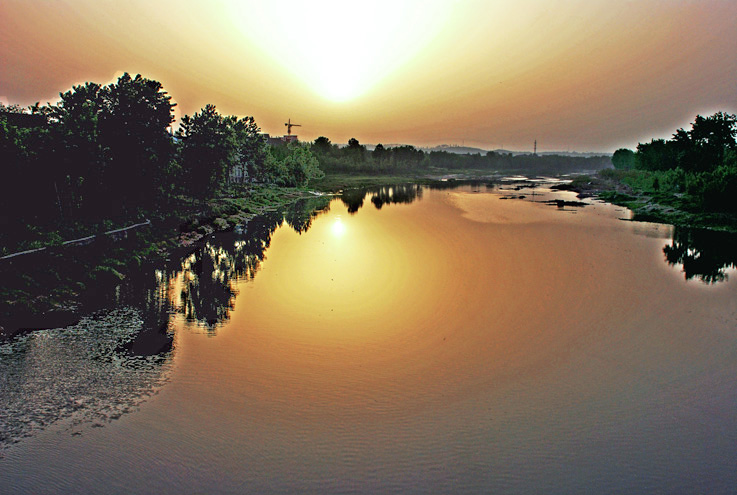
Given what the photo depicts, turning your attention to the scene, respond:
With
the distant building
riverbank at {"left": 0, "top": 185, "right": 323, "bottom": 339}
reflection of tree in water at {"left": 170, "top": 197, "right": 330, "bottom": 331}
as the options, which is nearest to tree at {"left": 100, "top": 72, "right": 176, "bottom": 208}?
riverbank at {"left": 0, "top": 185, "right": 323, "bottom": 339}

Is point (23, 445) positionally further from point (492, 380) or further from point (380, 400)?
point (492, 380)

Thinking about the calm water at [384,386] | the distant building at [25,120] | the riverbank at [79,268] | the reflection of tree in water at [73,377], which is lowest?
the calm water at [384,386]

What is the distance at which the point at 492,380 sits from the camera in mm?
17844

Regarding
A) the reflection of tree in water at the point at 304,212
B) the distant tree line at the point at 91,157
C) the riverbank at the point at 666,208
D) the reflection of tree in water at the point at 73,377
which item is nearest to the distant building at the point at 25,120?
the distant tree line at the point at 91,157

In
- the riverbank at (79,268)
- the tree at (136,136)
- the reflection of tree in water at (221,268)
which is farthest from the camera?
the tree at (136,136)

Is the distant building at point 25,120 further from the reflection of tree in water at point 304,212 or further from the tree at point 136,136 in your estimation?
the reflection of tree in water at point 304,212

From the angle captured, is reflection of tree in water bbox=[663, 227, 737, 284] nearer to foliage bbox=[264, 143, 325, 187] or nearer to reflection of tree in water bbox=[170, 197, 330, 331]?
reflection of tree in water bbox=[170, 197, 330, 331]

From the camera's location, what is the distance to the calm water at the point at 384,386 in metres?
12.4

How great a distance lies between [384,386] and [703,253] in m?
39.4

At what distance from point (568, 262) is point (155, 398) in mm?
32422

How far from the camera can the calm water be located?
12.4 m

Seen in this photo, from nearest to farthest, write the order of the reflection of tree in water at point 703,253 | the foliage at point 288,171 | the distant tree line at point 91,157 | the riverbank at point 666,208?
the distant tree line at point 91,157, the reflection of tree in water at point 703,253, the riverbank at point 666,208, the foliage at point 288,171

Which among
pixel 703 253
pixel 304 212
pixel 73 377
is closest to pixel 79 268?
pixel 73 377

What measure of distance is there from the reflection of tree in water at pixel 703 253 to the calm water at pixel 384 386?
3.23 feet
